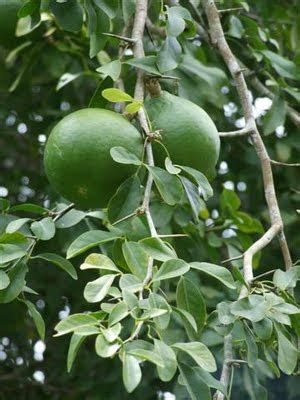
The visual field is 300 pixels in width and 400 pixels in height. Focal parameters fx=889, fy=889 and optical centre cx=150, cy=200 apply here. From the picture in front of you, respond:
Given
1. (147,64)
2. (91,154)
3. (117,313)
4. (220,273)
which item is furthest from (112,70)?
(117,313)

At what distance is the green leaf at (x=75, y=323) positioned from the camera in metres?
0.89

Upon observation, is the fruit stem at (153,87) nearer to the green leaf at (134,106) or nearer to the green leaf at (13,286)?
the green leaf at (134,106)

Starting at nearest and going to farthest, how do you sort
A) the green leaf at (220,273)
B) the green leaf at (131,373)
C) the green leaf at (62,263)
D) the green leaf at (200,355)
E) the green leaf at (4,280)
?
1. the green leaf at (131,373)
2. the green leaf at (200,355)
3. the green leaf at (220,273)
4. the green leaf at (4,280)
5. the green leaf at (62,263)

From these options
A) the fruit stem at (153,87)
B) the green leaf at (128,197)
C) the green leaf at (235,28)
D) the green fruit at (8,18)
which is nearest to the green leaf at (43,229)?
the green leaf at (128,197)

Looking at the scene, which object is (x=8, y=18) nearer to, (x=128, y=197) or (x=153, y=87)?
(x=153, y=87)

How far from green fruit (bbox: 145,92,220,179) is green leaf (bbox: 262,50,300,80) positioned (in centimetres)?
72

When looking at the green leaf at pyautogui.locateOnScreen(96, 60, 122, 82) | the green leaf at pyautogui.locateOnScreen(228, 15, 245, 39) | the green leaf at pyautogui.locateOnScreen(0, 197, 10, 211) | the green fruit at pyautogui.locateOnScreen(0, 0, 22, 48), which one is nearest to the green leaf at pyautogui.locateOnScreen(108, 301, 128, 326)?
the green leaf at pyautogui.locateOnScreen(96, 60, 122, 82)

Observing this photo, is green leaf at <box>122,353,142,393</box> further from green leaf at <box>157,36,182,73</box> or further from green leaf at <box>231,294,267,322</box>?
green leaf at <box>157,36,182,73</box>

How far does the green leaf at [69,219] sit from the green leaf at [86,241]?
0.99 ft

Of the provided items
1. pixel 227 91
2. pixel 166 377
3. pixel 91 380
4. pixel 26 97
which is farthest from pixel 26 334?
pixel 166 377

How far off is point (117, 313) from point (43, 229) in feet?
1.26

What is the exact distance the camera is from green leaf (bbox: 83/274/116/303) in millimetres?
952

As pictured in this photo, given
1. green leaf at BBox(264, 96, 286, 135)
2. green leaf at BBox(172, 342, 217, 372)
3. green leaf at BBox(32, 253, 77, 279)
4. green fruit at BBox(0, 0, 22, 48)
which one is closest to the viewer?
green leaf at BBox(172, 342, 217, 372)

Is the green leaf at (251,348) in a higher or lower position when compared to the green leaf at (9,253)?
lower
